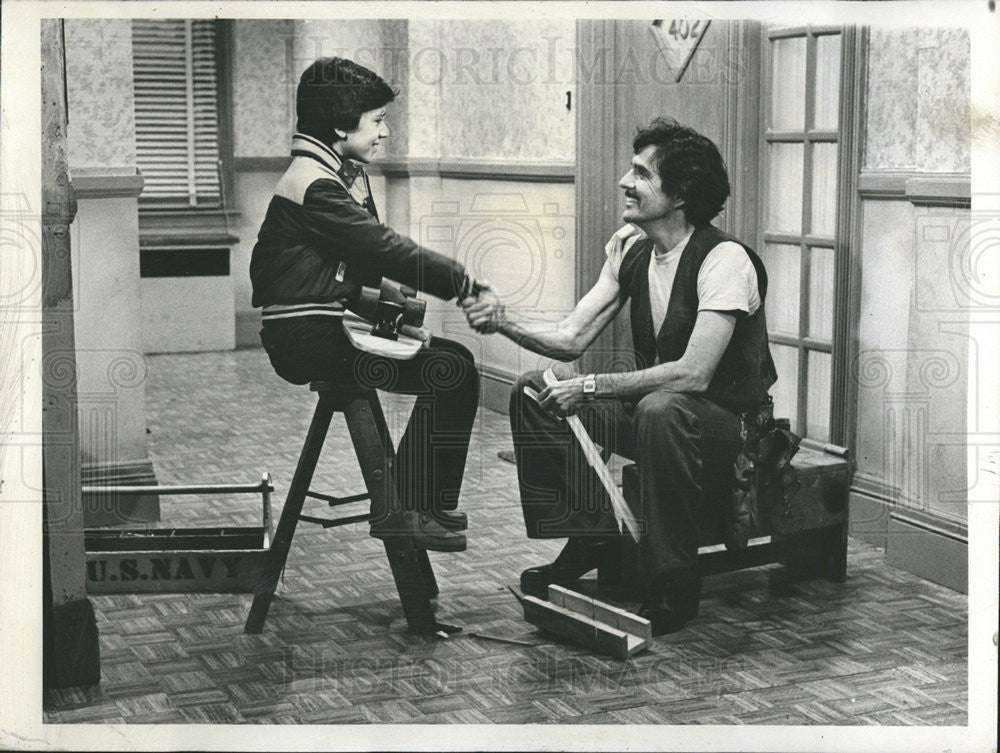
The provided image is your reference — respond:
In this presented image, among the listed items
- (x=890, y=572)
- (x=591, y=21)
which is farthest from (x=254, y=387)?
(x=890, y=572)

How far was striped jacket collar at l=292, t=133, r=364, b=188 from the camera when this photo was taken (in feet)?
12.6

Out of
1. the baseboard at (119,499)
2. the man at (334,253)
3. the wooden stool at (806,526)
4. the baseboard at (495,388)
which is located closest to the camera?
the man at (334,253)

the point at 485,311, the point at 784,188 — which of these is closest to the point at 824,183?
the point at 784,188

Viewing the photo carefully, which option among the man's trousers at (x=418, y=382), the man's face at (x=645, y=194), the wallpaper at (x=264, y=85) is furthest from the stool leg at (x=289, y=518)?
the man's face at (x=645, y=194)

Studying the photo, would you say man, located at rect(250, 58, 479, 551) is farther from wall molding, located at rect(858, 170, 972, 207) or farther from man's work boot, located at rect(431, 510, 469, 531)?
wall molding, located at rect(858, 170, 972, 207)

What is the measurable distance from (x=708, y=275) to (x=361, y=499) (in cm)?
103

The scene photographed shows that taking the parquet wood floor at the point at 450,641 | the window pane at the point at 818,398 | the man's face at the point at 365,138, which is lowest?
the parquet wood floor at the point at 450,641

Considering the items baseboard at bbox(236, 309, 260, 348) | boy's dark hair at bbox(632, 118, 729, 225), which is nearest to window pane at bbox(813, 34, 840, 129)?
boy's dark hair at bbox(632, 118, 729, 225)

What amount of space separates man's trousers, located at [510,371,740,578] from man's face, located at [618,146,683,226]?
17.8 inches

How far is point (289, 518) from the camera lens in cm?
407

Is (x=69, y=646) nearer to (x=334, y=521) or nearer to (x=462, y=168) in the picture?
(x=334, y=521)

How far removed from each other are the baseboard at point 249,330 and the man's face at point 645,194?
96cm

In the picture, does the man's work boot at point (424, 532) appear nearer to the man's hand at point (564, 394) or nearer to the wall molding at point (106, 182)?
the man's hand at point (564, 394)

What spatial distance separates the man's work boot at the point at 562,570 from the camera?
416 centimetres
